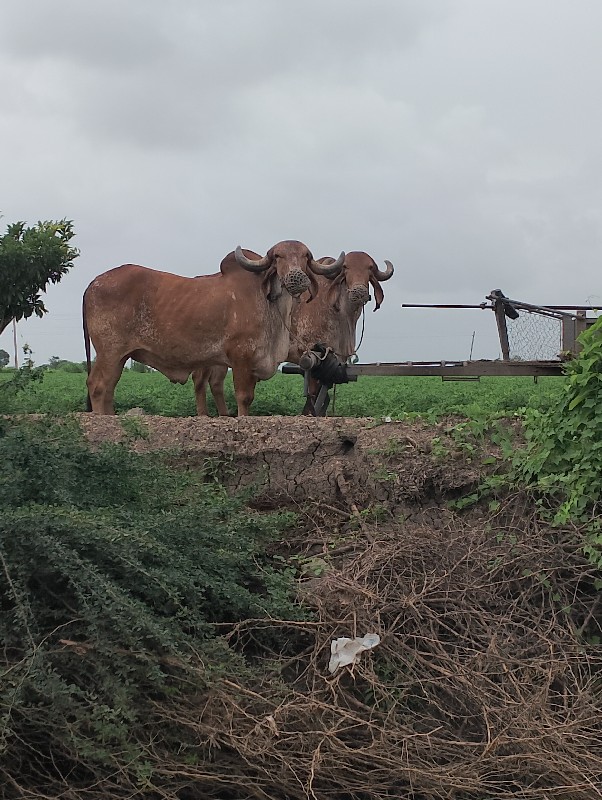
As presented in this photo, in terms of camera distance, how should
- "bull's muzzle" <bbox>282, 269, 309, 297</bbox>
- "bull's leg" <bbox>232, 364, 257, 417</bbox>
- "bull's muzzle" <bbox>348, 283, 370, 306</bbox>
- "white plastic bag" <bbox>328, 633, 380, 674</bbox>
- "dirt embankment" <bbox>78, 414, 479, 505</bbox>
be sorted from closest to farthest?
"white plastic bag" <bbox>328, 633, 380, 674</bbox> → "dirt embankment" <bbox>78, 414, 479, 505</bbox> → "bull's muzzle" <bbox>282, 269, 309, 297</bbox> → "bull's leg" <bbox>232, 364, 257, 417</bbox> → "bull's muzzle" <bbox>348, 283, 370, 306</bbox>

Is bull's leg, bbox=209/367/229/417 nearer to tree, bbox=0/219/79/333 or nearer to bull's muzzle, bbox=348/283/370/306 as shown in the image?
bull's muzzle, bbox=348/283/370/306

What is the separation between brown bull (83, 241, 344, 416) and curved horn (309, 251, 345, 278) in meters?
0.02

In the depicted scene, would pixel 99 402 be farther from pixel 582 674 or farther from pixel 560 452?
pixel 582 674

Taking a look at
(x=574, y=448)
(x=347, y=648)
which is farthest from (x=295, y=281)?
(x=347, y=648)

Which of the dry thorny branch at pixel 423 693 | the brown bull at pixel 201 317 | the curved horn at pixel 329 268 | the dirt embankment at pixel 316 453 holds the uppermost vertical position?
the curved horn at pixel 329 268

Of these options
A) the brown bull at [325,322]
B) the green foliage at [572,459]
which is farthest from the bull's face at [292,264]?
the green foliage at [572,459]

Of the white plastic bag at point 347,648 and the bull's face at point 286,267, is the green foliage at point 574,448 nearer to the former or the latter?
the white plastic bag at point 347,648

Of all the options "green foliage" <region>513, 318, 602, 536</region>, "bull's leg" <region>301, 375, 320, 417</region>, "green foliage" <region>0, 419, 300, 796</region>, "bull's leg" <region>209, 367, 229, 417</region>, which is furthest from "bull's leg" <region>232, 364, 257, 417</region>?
"green foliage" <region>0, 419, 300, 796</region>

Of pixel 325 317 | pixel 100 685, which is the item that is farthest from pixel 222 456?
pixel 325 317

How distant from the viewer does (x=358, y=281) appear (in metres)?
10.1

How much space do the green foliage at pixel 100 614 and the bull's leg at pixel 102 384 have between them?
5118 millimetres

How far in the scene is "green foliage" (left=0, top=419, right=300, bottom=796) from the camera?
3.17 m

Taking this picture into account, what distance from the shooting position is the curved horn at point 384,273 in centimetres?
1036

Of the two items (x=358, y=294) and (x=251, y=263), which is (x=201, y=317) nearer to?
(x=251, y=263)
